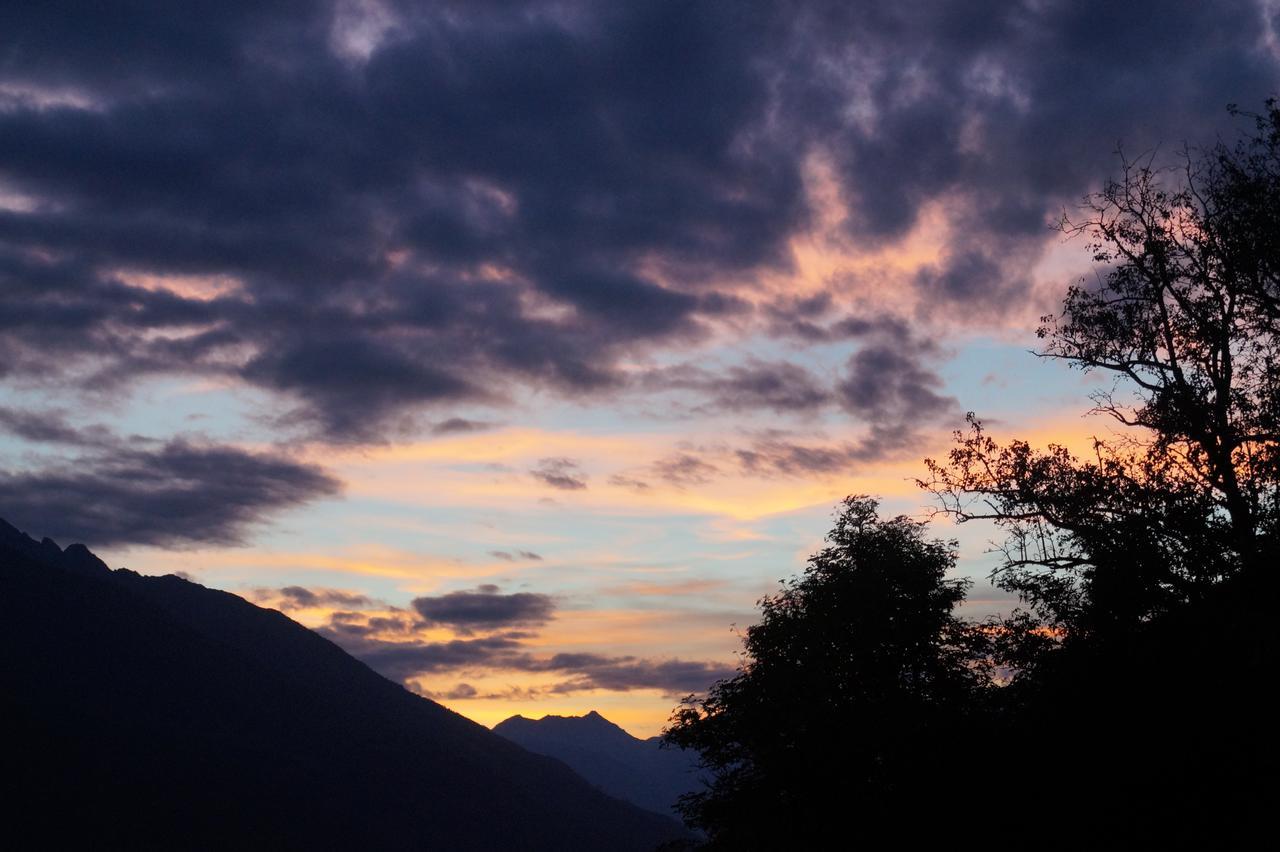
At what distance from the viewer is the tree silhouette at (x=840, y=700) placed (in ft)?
141

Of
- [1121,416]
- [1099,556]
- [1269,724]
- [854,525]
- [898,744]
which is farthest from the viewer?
[854,525]

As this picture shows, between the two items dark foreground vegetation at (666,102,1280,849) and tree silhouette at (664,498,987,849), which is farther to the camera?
tree silhouette at (664,498,987,849)

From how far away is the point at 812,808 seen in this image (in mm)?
43625

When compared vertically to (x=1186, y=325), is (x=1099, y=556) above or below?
below

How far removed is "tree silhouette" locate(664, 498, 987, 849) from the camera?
1695 inches

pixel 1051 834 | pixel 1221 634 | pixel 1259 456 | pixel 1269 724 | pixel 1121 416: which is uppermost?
pixel 1121 416

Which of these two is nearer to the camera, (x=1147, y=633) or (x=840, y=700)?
(x=1147, y=633)

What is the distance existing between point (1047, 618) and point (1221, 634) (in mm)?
4757

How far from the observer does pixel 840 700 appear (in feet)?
152

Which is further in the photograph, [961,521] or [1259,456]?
[961,521]

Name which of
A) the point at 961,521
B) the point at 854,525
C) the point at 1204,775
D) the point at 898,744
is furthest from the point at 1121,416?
the point at 854,525

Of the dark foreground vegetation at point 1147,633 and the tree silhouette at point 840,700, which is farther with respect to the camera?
the tree silhouette at point 840,700

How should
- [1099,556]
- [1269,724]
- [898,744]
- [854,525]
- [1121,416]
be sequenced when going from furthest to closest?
[854,525]
[898,744]
[1121,416]
[1099,556]
[1269,724]

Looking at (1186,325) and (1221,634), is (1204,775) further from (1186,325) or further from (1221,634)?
(1186,325)
